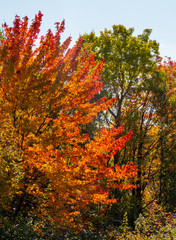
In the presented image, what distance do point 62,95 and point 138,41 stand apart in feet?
35.5

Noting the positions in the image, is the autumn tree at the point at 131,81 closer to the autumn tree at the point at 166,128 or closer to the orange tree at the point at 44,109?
the autumn tree at the point at 166,128

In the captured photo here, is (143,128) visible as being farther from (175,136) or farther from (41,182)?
(41,182)

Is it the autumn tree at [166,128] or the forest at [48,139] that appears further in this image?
the autumn tree at [166,128]

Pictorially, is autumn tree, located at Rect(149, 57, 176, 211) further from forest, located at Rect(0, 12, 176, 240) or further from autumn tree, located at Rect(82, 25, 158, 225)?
forest, located at Rect(0, 12, 176, 240)

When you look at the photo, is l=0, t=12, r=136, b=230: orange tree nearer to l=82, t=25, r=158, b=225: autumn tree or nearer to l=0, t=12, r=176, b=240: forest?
l=0, t=12, r=176, b=240: forest

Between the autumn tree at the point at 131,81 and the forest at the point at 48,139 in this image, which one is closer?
the forest at the point at 48,139

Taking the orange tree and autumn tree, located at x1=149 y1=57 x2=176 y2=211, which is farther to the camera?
autumn tree, located at x1=149 y1=57 x2=176 y2=211

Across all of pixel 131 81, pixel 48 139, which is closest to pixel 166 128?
pixel 131 81

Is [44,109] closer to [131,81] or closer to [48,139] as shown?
[48,139]

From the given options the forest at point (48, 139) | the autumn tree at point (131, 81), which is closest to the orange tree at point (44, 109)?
the forest at point (48, 139)

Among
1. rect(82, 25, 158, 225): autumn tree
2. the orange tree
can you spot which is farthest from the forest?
rect(82, 25, 158, 225): autumn tree

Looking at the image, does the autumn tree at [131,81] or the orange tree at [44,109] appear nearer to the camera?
the orange tree at [44,109]

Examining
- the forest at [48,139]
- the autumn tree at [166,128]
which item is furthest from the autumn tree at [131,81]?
the forest at [48,139]

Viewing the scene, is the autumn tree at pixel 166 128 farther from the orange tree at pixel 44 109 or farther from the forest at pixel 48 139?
the orange tree at pixel 44 109
